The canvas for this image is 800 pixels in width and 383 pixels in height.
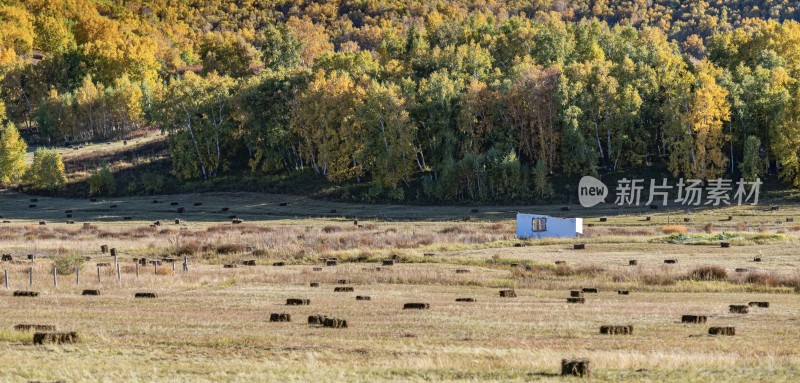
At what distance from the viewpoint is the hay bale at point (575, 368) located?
58.3ft

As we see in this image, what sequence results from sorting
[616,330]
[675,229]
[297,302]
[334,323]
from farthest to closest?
1. [675,229]
2. [297,302]
3. [334,323]
4. [616,330]

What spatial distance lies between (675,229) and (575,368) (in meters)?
53.8

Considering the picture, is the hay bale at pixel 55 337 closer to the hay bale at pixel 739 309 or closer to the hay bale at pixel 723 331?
the hay bale at pixel 723 331

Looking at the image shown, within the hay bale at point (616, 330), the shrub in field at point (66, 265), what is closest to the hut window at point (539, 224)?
the shrub in field at point (66, 265)

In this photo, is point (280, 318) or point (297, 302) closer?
point (280, 318)

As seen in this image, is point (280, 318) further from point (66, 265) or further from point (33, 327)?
point (66, 265)

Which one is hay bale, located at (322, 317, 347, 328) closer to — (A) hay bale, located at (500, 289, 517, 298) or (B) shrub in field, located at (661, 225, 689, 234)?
(A) hay bale, located at (500, 289, 517, 298)

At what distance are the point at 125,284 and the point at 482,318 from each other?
17596 millimetres

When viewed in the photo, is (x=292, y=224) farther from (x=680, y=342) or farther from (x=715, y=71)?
(x=680, y=342)

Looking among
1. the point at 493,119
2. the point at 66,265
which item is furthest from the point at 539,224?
the point at 493,119

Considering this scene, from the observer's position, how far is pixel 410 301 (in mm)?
33312

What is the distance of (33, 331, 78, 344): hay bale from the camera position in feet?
73.3

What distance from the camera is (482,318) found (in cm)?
2805

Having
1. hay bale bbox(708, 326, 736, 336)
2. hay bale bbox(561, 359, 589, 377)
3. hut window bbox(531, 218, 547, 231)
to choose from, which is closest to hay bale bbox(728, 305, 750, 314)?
hay bale bbox(708, 326, 736, 336)
